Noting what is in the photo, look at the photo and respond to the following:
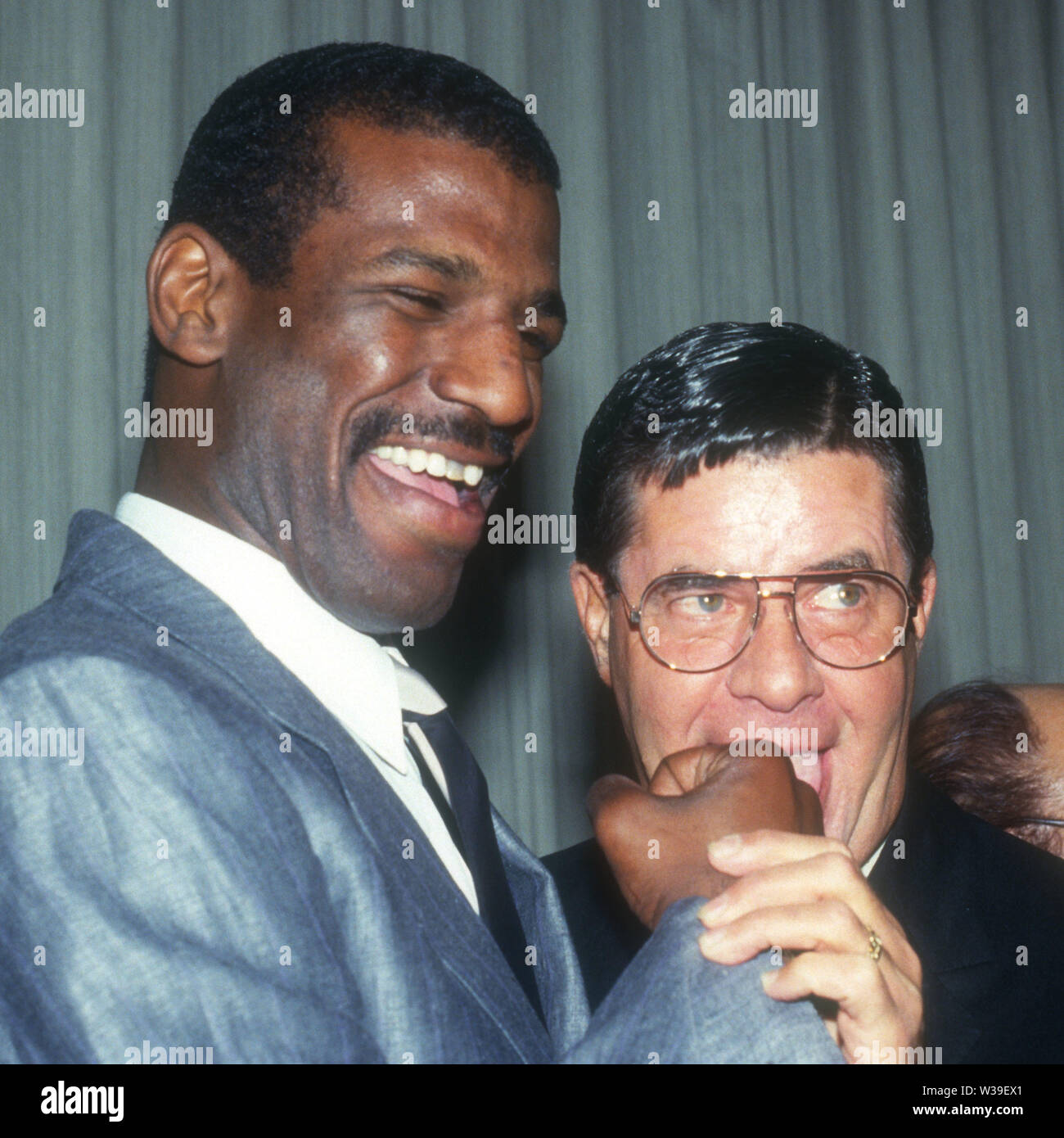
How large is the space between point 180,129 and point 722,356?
1.07m

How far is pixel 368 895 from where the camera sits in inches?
31.9

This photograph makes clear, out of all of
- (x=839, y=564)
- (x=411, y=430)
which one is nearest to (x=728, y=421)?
(x=839, y=564)

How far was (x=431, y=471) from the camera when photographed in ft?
3.49

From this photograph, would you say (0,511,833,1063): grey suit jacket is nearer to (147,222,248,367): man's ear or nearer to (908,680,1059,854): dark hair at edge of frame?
(147,222,248,367): man's ear

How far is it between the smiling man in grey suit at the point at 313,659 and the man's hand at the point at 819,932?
0.08ft

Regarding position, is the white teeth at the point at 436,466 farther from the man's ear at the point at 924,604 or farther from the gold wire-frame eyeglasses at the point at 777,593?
the man's ear at the point at 924,604

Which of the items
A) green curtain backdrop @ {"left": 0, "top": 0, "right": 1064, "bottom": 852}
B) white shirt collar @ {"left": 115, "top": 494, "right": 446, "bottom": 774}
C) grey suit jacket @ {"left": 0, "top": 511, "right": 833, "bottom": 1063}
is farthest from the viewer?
green curtain backdrop @ {"left": 0, "top": 0, "right": 1064, "bottom": 852}

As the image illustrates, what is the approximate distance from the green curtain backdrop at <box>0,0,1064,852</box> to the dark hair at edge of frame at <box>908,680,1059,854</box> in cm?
71

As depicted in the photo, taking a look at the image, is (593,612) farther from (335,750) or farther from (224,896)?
(224,896)

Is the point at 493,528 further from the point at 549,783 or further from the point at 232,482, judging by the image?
the point at 232,482

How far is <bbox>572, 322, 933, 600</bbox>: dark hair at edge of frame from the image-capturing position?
4.25 feet

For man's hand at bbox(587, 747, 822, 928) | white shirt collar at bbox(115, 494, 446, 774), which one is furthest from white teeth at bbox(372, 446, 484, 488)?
man's hand at bbox(587, 747, 822, 928)

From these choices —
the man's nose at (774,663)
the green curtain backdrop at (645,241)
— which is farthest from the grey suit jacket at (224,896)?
the green curtain backdrop at (645,241)

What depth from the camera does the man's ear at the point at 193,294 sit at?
1045mm
